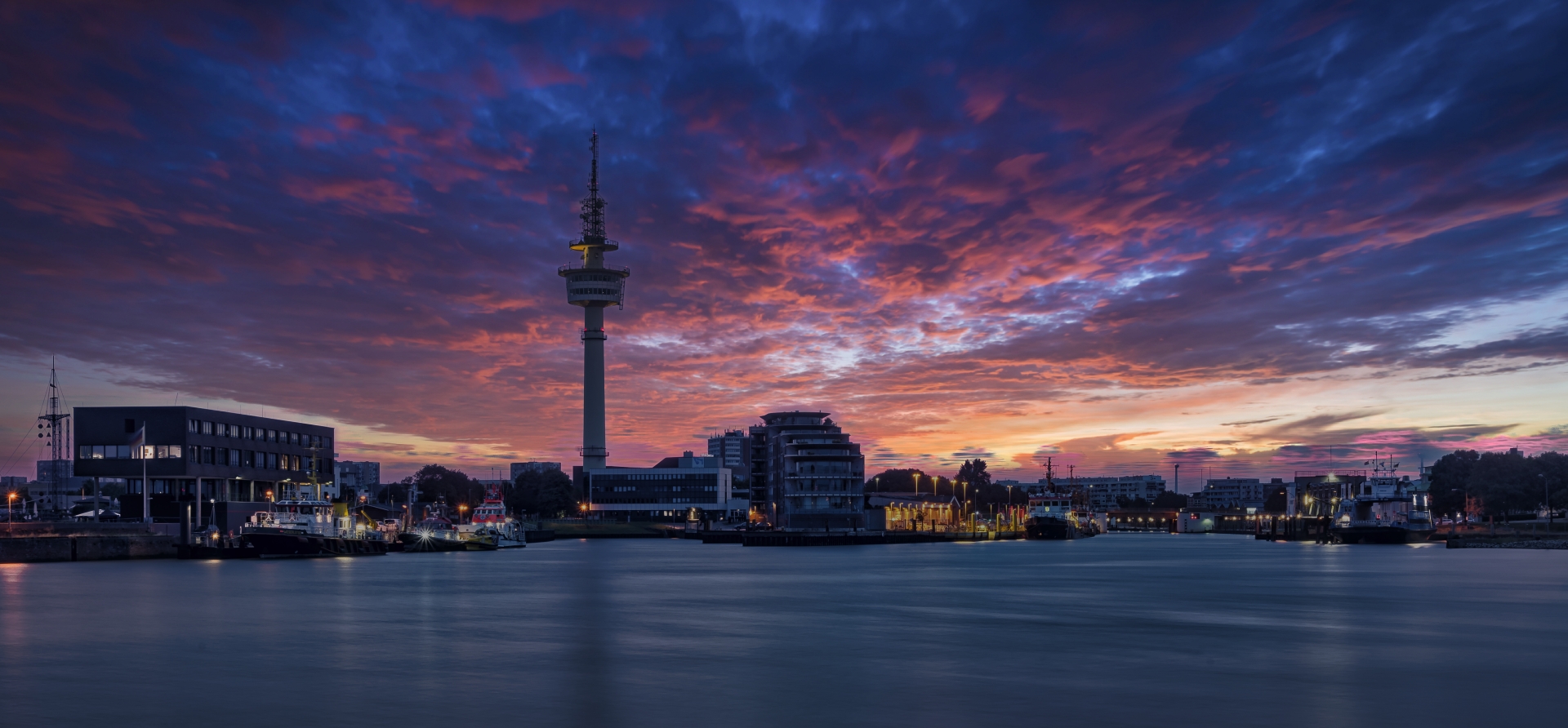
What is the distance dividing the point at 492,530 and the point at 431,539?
39.9 ft

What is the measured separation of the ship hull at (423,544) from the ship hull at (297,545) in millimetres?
17022

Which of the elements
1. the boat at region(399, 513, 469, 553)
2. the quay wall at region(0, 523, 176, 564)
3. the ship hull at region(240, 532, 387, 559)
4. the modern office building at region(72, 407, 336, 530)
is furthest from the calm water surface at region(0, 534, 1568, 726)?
the boat at region(399, 513, 469, 553)

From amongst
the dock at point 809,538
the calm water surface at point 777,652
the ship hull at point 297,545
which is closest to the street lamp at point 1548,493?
the dock at point 809,538

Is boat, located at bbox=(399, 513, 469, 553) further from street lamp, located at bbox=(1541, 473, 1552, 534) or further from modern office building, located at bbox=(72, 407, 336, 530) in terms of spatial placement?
street lamp, located at bbox=(1541, 473, 1552, 534)

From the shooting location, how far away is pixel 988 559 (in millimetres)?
115625

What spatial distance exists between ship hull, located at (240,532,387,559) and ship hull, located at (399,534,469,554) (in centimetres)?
1702

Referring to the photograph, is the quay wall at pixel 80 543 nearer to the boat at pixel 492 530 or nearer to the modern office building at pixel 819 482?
the boat at pixel 492 530

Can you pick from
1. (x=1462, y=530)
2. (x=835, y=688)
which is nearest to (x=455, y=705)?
(x=835, y=688)

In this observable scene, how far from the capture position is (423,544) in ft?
453

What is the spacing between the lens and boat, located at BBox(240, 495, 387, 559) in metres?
104

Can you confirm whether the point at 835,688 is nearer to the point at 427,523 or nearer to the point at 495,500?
the point at 427,523

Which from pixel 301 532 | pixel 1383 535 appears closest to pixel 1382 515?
pixel 1383 535

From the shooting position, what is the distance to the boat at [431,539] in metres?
138

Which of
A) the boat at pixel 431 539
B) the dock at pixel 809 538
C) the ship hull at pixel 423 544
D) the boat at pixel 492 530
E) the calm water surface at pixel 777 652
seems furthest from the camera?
the dock at pixel 809 538
